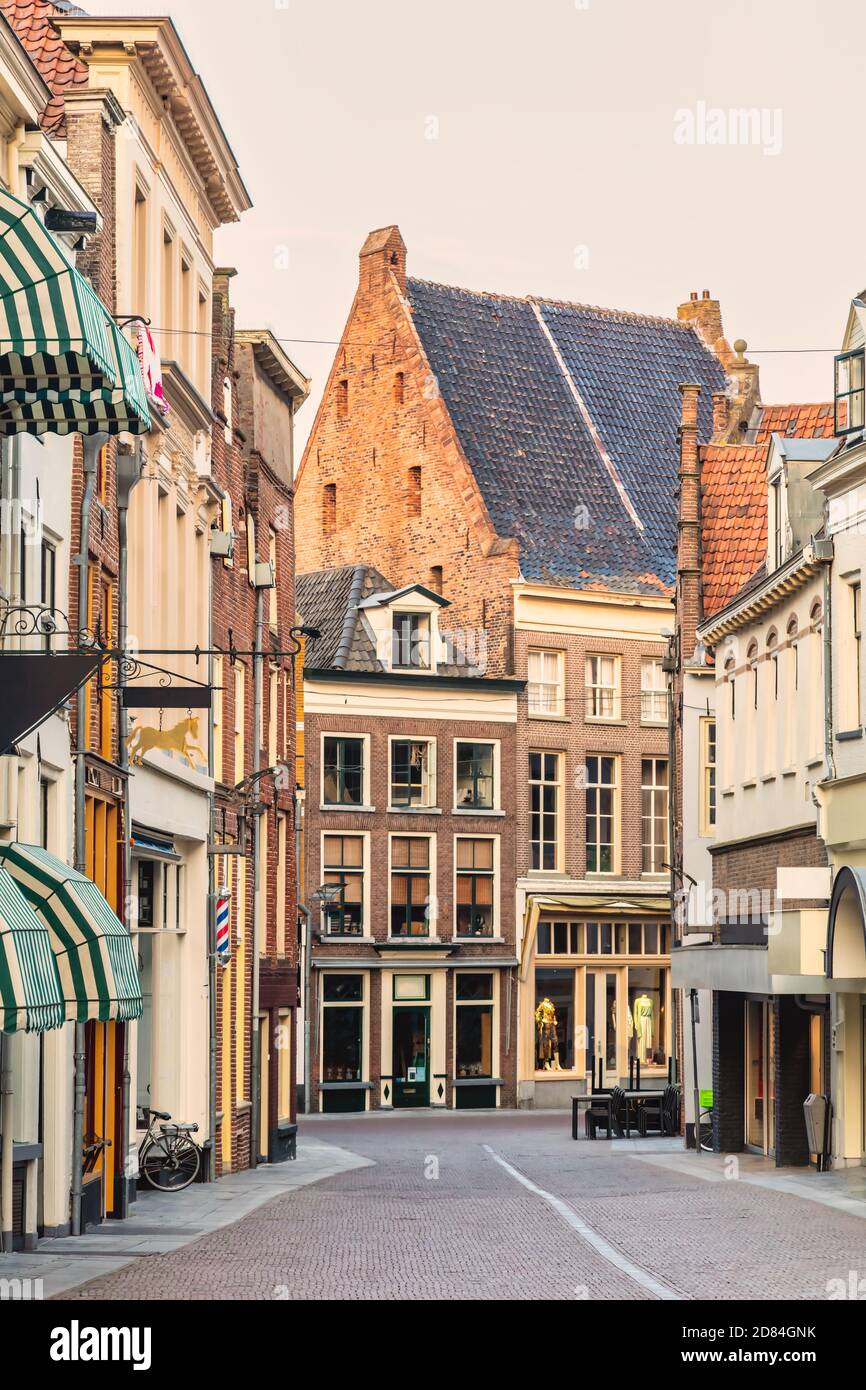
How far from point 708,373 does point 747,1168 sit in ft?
132

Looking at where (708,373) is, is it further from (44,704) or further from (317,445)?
(44,704)

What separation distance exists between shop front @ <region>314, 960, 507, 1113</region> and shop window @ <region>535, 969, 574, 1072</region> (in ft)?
3.60

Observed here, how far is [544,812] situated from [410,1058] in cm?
732

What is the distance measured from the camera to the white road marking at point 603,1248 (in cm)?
1548

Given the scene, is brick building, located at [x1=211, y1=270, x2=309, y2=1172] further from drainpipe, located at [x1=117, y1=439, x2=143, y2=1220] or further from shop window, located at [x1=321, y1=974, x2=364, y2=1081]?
shop window, located at [x1=321, y1=974, x2=364, y2=1081]

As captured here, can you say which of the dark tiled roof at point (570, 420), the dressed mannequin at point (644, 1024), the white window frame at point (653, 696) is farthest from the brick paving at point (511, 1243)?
the dark tiled roof at point (570, 420)

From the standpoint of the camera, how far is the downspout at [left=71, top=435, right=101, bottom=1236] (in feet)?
70.7

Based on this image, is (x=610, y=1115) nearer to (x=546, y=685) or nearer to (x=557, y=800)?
(x=557, y=800)

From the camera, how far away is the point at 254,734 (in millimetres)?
35969

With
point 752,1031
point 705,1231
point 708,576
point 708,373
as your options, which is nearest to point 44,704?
point 705,1231

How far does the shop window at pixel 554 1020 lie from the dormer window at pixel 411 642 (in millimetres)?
8378

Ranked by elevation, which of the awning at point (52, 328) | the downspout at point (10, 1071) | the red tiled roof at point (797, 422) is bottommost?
the downspout at point (10, 1071)

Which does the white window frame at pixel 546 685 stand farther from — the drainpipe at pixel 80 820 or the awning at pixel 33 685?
the awning at pixel 33 685

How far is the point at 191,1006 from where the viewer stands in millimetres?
30312
